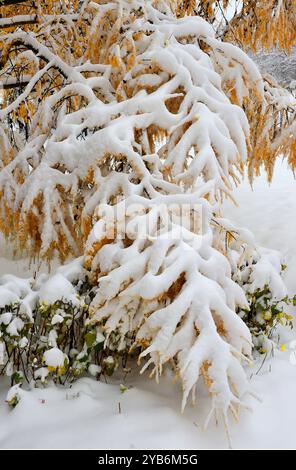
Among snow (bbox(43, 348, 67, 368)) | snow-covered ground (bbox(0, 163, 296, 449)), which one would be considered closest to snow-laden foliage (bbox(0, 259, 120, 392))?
snow (bbox(43, 348, 67, 368))

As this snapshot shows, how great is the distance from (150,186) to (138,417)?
1.37m

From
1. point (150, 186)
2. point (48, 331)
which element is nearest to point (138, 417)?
point (48, 331)

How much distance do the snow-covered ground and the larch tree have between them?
0.63 ft

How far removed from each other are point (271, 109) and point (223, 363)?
2.71 metres

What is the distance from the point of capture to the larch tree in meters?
2.40

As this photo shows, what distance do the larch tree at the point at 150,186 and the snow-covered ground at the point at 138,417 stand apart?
0.19 m

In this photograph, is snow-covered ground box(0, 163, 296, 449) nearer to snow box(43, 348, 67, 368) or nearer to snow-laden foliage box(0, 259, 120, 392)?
snow-laden foliage box(0, 259, 120, 392)

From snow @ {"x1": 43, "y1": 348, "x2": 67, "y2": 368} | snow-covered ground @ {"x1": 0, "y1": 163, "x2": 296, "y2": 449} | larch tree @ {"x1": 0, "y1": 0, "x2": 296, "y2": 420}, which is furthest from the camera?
snow @ {"x1": 43, "y1": 348, "x2": 67, "y2": 368}

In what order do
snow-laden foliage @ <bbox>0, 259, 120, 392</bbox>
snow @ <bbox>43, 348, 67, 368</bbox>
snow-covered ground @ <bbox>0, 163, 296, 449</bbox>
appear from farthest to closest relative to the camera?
1. snow-laden foliage @ <bbox>0, 259, 120, 392</bbox>
2. snow @ <bbox>43, 348, 67, 368</bbox>
3. snow-covered ground @ <bbox>0, 163, 296, 449</bbox>

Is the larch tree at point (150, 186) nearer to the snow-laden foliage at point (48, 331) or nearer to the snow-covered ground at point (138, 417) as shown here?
the snow-laden foliage at point (48, 331)

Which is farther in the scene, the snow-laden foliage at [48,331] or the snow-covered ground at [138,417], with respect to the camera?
the snow-laden foliage at [48,331]

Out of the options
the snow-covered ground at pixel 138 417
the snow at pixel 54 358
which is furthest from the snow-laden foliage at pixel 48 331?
the snow-covered ground at pixel 138 417

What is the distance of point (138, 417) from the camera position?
269cm

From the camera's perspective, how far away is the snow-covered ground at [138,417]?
8.33ft
